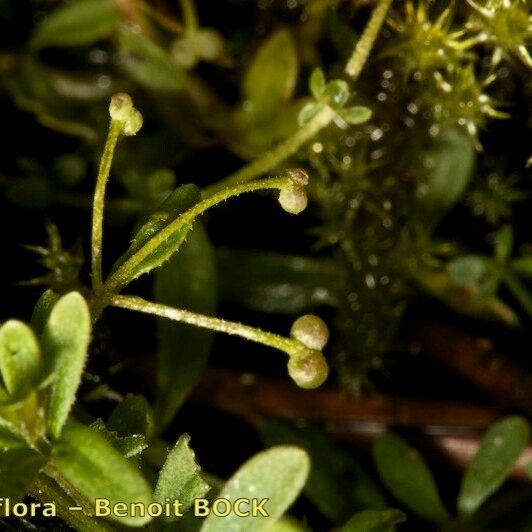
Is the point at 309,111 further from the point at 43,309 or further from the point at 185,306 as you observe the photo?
the point at 43,309

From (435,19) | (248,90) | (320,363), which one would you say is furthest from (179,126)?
(320,363)

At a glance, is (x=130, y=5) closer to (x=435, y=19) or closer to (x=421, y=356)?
(x=435, y=19)

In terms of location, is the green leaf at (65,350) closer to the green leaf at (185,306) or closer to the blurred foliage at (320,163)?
the blurred foliage at (320,163)

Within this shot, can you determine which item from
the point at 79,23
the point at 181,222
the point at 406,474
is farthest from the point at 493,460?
the point at 79,23

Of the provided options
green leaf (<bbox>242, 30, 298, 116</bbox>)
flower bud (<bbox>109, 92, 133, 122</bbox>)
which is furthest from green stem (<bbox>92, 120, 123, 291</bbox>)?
green leaf (<bbox>242, 30, 298, 116</bbox>)

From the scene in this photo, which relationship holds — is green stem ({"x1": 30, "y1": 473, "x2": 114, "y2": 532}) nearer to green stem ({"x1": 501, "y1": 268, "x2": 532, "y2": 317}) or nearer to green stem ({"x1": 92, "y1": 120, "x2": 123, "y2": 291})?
green stem ({"x1": 92, "y1": 120, "x2": 123, "y2": 291})

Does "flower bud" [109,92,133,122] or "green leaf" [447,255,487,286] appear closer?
"flower bud" [109,92,133,122]

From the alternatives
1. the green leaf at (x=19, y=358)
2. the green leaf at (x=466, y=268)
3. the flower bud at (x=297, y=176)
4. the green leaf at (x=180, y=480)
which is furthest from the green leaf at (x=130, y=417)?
the green leaf at (x=466, y=268)
